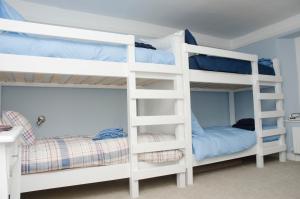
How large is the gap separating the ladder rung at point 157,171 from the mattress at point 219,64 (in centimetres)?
90

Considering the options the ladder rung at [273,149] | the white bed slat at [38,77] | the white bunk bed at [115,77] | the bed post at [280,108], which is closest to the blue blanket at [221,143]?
the white bunk bed at [115,77]

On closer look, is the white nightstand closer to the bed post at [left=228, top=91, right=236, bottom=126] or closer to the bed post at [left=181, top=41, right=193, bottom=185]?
the bed post at [left=228, top=91, right=236, bottom=126]

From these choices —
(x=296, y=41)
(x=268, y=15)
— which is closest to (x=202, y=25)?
(x=268, y=15)

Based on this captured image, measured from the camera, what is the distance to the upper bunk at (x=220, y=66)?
2.07 meters

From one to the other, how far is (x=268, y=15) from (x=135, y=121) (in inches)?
86.0

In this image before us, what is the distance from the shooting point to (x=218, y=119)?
3525mm

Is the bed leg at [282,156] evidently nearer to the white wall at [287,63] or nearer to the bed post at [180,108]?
the white wall at [287,63]

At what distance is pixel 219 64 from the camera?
2197mm

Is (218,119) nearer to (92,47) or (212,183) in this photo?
(212,183)

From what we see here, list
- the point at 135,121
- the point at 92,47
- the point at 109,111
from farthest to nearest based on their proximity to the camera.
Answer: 1. the point at 109,111
2. the point at 135,121
3. the point at 92,47

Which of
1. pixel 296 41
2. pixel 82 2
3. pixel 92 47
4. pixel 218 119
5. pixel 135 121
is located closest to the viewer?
pixel 92 47

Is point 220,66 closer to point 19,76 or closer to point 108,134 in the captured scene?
point 108,134

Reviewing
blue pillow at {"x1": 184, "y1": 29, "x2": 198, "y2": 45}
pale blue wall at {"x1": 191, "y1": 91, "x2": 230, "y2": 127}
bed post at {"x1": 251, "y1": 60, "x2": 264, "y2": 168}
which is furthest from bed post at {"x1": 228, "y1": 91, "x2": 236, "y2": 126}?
blue pillow at {"x1": 184, "y1": 29, "x2": 198, "y2": 45}

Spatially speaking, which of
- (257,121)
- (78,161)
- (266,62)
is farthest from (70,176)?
(266,62)
